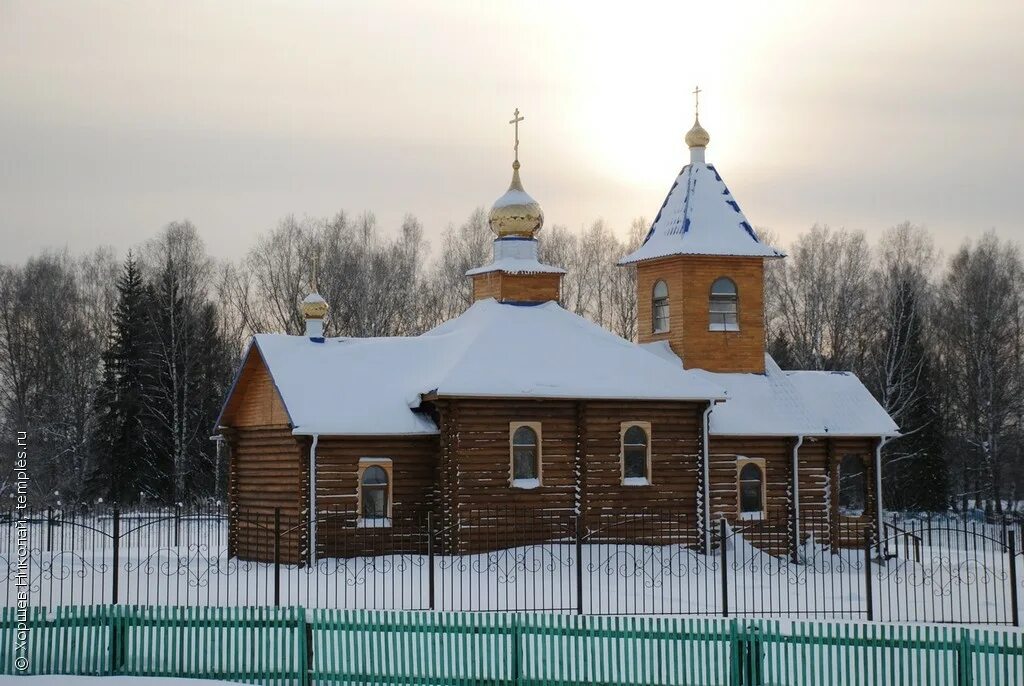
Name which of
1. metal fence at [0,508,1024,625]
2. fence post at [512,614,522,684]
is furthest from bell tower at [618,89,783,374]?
fence post at [512,614,522,684]

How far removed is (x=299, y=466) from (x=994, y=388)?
31567 mm

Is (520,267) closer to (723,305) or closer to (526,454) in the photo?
(723,305)

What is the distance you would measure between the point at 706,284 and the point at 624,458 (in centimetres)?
546

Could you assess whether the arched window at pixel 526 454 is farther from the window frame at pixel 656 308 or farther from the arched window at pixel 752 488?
the window frame at pixel 656 308

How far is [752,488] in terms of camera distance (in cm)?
2817

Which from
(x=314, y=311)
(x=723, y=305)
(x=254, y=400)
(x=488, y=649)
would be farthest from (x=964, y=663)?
(x=314, y=311)

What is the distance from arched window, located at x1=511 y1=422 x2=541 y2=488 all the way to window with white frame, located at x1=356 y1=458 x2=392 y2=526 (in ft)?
7.52

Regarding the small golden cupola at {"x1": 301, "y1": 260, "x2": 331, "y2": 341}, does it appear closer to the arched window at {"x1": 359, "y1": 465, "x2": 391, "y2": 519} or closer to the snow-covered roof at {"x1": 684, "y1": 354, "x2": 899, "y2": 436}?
the arched window at {"x1": 359, "y1": 465, "x2": 391, "y2": 519}

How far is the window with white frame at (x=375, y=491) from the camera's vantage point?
82.6 feet

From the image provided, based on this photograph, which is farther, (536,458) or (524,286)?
(524,286)

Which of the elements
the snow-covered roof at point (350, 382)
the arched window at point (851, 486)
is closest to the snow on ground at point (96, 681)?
the snow-covered roof at point (350, 382)

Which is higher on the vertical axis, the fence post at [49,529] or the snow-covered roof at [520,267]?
the snow-covered roof at [520,267]

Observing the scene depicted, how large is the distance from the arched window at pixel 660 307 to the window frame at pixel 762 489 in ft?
12.2

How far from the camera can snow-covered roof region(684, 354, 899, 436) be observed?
28000 mm
